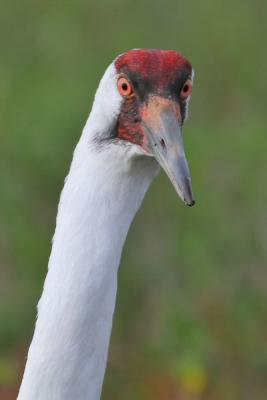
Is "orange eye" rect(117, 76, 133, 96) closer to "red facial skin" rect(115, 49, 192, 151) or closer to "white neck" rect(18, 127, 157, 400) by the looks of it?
"red facial skin" rect(115, 49, 192, 151)

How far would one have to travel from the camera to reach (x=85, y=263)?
15.2 ft

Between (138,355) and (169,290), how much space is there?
0.37 m

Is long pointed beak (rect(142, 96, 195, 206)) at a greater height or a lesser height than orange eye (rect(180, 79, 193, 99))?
lesser

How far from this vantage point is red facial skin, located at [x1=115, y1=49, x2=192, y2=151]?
468cm

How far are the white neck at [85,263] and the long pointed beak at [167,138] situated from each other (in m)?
0.09

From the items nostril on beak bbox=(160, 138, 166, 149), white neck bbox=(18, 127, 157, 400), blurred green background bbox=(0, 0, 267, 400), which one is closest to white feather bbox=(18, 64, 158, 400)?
white neck bbox=(18, 127, 157, 400)

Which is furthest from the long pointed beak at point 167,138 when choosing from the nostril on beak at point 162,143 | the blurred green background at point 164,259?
the blurred green background at point 164,259

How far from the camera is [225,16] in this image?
33.5ft

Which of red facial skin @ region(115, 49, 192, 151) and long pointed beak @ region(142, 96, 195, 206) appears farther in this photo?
red facial skin @ region(115, 49, 192, 151)

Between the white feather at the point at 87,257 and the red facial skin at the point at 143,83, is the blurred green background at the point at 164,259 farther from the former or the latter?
the red facial skin at the point at 143,83

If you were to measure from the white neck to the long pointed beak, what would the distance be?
0.09m

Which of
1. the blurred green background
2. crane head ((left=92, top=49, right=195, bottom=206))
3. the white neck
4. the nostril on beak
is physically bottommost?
the blurred green background

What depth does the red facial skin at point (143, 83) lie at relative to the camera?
468 centimetres

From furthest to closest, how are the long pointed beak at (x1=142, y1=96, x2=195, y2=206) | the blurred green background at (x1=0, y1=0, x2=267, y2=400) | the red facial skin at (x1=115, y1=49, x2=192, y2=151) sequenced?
the blurred green background at (x1=0, y1=0, x2=267, y2=400) < the red facial skin at (x1=115, y1=49, x2=192, y2=151) < the long pointed beak at (x1=142, y1=96, x2=195, y2=206)
